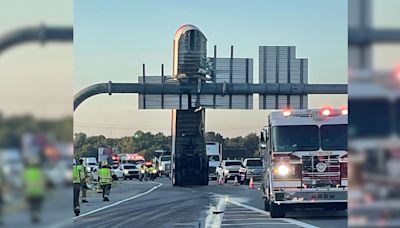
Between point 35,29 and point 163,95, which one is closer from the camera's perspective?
point 35,29

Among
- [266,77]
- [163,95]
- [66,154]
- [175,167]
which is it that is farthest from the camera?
[175,167]

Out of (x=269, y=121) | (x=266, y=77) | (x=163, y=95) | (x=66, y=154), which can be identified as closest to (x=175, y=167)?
(x=163, y=95)

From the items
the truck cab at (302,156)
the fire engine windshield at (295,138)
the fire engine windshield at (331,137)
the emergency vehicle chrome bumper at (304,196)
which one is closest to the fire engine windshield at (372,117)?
the emergency vehicle chrome bumper at (304,196)

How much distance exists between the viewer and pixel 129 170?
52.6 meters

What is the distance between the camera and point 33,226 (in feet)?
5.71

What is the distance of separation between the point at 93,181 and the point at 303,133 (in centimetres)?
1362

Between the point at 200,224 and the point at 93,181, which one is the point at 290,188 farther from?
the point at 93,181

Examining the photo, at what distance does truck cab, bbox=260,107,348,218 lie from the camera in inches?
496

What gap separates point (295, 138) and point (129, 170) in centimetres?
4011

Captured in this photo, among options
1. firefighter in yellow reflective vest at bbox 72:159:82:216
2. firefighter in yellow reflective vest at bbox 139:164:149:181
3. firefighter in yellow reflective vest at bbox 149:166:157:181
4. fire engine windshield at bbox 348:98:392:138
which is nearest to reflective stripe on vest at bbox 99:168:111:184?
firefighter in yellow reflective vest at bbox 72:159:82:216

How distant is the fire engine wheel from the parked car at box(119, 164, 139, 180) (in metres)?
38.4

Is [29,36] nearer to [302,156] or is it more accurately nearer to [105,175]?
[302,156]

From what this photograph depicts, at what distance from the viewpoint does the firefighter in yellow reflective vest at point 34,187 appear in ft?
5.74

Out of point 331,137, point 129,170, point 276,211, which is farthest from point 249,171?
point 331,137
